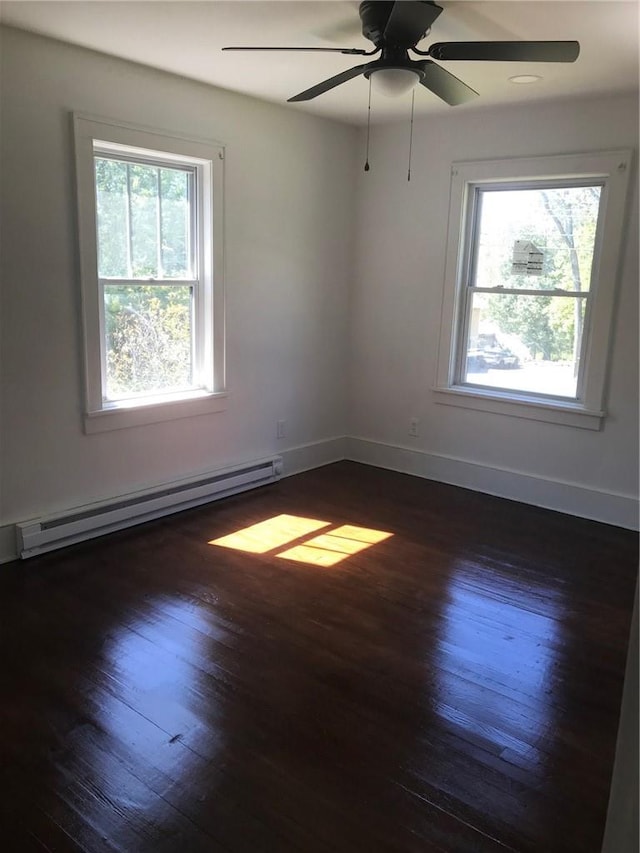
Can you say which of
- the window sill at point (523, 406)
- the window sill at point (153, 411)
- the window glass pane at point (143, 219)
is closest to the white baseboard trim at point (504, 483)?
the window sill at point (523, 406)

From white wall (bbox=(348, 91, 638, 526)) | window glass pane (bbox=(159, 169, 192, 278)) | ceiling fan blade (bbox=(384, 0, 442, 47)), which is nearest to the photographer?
ceiling fan blade (bbox=(384, 0, 442, 47))

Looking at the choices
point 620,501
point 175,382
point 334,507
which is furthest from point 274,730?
point 620,501

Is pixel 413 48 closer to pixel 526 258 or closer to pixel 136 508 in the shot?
pixel 526 258

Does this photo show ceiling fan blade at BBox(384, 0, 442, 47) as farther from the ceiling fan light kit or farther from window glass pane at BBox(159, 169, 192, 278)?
window glass pane at BBox(159, 169, 192, 278)

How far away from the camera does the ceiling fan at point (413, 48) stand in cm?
233

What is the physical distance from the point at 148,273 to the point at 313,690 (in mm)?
2557

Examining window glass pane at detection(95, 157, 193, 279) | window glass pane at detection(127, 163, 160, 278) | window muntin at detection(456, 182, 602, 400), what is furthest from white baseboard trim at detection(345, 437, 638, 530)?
window glass pane at detection(127, 163, 160, 278)

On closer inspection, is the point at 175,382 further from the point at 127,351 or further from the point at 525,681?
the point at 525,681

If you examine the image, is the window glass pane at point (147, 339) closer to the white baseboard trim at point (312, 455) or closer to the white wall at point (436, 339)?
the white baseboard trim at point (312, 455)

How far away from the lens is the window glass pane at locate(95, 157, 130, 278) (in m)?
3.56

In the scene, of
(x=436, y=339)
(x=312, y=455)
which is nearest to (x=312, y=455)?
(x=312, y=455)

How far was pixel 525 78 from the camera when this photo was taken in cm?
351

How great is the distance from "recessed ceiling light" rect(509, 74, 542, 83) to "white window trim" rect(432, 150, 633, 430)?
A: 69 cm

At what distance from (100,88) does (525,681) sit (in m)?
3.48
